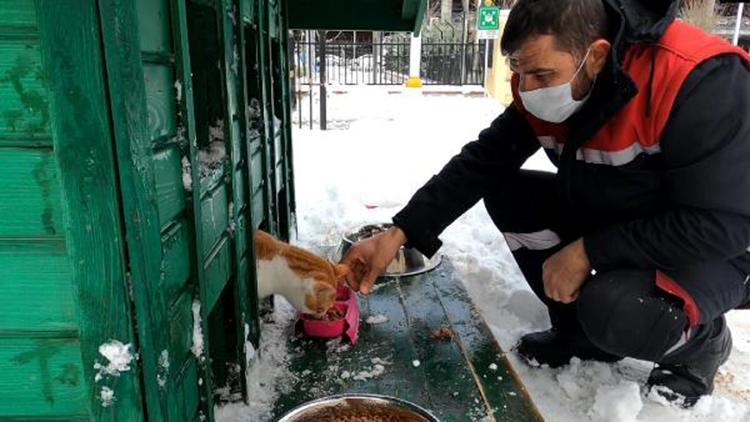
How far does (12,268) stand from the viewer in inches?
42.2

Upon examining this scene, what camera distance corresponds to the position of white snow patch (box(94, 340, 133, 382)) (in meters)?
1.08

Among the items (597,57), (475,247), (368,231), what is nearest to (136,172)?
(597,57)

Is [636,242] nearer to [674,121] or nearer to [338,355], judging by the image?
[674,121]

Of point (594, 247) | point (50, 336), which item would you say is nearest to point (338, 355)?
point (594, 247)

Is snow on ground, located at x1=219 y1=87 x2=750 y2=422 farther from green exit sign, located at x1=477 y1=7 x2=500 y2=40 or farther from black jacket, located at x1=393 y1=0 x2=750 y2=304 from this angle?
green exit sign, located at x1=477 y1=7 x2=500 y2=40

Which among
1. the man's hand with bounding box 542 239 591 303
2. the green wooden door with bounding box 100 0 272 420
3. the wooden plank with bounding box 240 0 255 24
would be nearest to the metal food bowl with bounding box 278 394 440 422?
the green wooden door with bounding box 100 0 272 420

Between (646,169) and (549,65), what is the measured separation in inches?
18.9

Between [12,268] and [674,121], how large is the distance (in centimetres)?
173

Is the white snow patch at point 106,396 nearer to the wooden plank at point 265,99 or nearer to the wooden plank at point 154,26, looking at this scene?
the wooden plank at point 154,26

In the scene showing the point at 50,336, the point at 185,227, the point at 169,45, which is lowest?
the point at 50,336

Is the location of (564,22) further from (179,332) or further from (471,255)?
(471,255)

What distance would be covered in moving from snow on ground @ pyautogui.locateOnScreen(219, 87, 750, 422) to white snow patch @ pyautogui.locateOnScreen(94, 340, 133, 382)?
90 cm

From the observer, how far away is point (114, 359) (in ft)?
3.58

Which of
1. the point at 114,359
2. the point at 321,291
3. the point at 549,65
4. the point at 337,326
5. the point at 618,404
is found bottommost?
the point at 618,404
